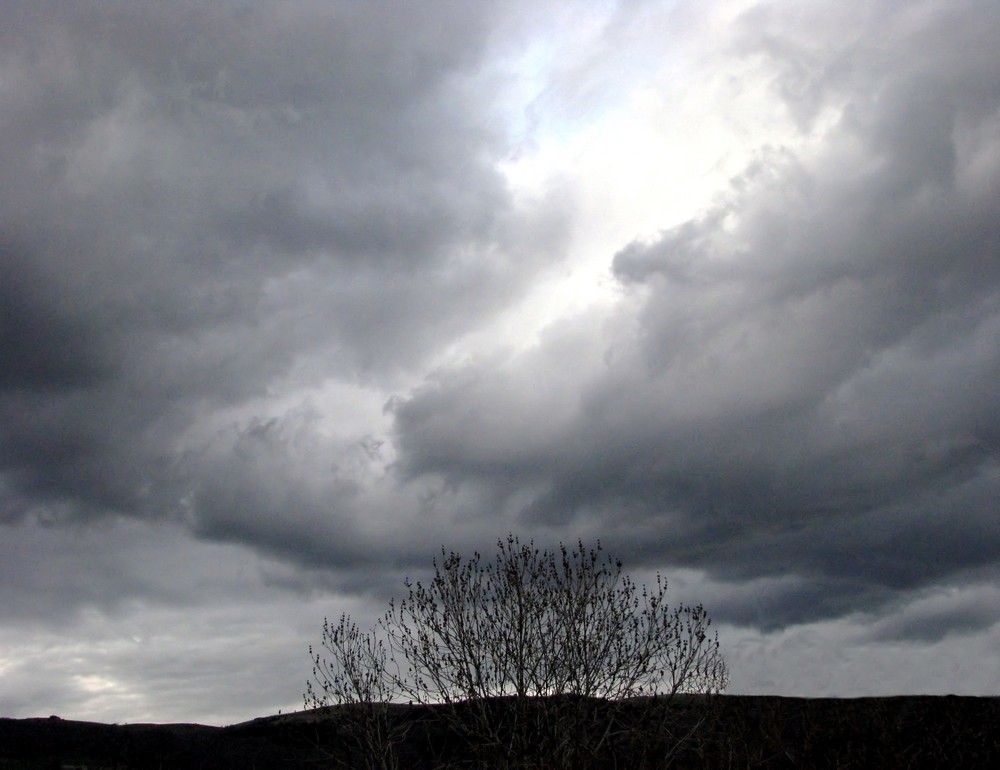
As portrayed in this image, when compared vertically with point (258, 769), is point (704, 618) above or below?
above

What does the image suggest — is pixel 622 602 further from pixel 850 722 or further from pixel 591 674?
pixel 850 722

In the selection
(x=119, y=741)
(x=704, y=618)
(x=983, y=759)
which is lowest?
(x=983, y=759)

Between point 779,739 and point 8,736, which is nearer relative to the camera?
point 8,736

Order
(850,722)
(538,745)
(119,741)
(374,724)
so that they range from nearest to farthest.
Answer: (538,745) < (374,724) < (119,741) < (850,722)

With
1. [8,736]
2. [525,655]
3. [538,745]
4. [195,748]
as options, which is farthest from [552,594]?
[8,736]

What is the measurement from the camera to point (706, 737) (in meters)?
33.8

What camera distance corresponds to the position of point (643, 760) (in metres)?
20.8

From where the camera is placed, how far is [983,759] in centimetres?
3434

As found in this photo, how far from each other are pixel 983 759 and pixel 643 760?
70.3ft

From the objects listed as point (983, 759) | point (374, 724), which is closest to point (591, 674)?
point (374, 724)

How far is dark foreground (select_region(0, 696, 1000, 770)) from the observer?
33.8 meters

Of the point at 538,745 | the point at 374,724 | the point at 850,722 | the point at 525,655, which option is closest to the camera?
→ the point at 538,745

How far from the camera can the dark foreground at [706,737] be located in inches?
1331

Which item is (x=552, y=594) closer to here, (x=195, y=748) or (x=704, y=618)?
(x=704, y=618)
